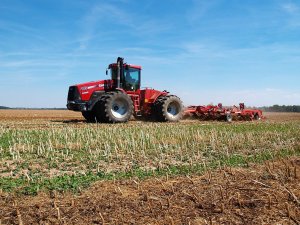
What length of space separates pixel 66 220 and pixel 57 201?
31.2 inches

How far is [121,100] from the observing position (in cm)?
1822

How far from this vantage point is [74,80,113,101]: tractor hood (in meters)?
17.8

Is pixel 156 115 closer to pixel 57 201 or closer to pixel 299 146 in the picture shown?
pixel 299 146

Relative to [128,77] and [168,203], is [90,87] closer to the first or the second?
[128,77]

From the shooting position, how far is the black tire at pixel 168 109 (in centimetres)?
1972

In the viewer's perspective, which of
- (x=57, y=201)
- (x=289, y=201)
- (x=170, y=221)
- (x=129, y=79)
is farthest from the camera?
(x=129, y=79)

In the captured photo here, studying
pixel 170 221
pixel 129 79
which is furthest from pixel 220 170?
pixel 129 79

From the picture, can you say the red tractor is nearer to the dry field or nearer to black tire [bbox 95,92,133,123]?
black tire [bbox 95,92,133,123]

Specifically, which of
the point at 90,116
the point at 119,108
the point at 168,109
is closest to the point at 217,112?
the point at 168,109

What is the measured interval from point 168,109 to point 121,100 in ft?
11.5

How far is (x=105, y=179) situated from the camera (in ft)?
20.5

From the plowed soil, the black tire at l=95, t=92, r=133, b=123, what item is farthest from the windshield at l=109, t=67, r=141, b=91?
the plowed soil

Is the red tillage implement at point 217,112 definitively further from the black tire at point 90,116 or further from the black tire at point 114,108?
the black tire at point 90,116

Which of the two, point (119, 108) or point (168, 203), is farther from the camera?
point (119, 108)
